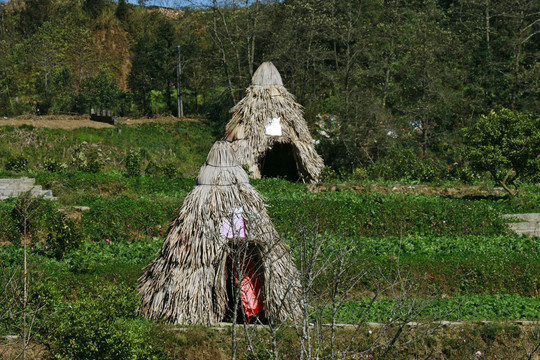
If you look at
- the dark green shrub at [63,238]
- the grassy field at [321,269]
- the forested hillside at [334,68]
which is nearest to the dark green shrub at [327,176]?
the grassy field at [321,269]

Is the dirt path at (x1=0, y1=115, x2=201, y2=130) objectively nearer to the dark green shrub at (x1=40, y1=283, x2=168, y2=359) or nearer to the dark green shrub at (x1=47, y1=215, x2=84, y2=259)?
the dark green shrub at (x1=47, y1=215, x2=84, y2=259)

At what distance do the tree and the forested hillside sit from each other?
164 inches

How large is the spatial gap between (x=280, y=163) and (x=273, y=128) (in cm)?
257

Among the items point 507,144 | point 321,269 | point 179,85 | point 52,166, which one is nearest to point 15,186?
point 52,166

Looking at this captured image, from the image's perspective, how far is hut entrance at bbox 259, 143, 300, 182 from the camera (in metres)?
21.9

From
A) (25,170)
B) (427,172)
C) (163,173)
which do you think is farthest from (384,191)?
(25,170)

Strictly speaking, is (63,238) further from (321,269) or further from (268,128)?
(268,128)

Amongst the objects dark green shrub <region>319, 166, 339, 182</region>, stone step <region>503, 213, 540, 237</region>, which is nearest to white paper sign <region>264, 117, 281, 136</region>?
dark green shrub <region>319, 166, 339, 182</region>

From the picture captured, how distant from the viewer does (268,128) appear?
20047 millimetres

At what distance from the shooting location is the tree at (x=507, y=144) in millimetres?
17219

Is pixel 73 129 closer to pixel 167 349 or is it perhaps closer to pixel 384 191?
pixel 384 191

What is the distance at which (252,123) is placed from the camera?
20.0 metres

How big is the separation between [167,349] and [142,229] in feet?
22.4

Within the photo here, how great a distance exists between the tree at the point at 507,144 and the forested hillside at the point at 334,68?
4.16 metres
